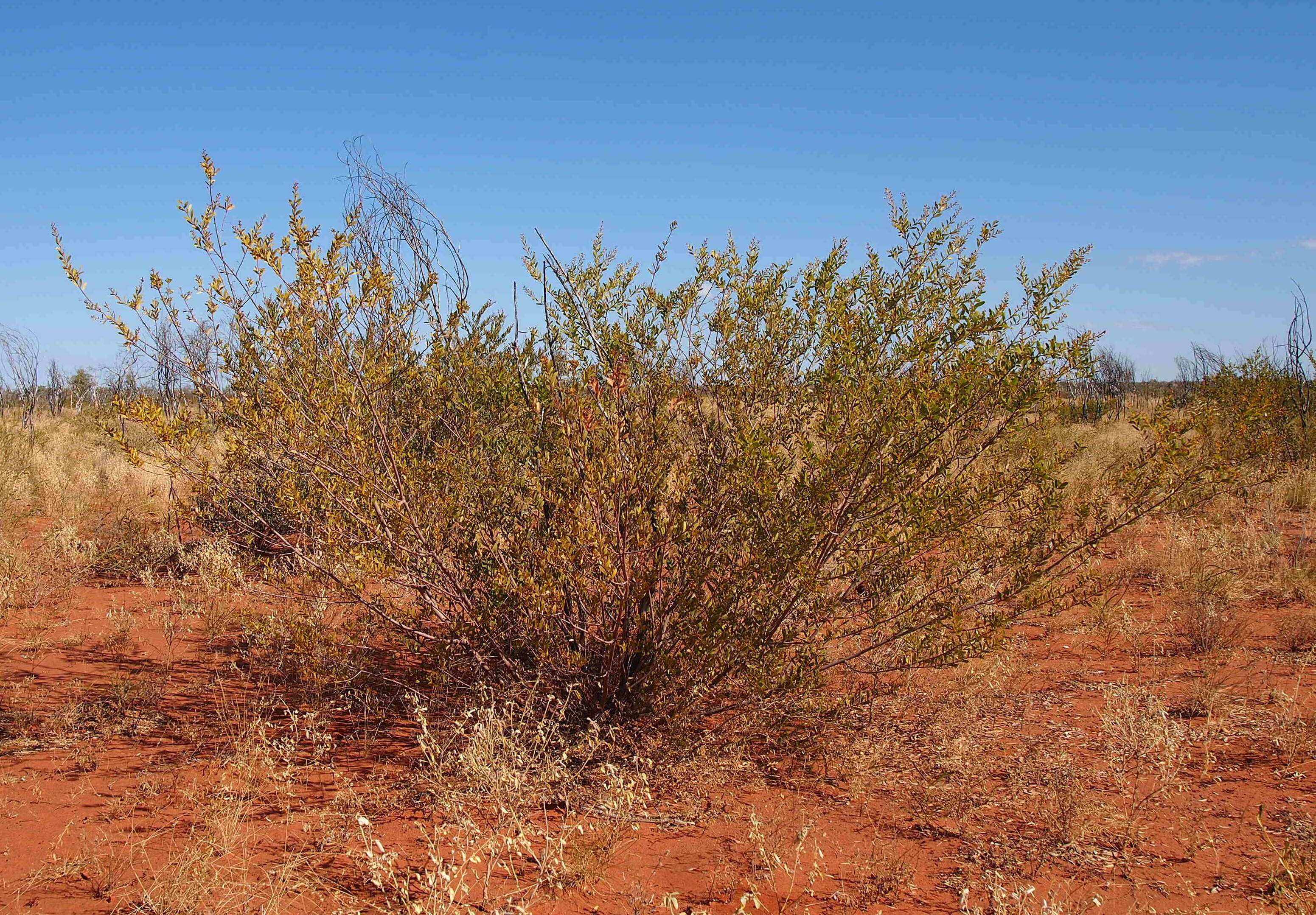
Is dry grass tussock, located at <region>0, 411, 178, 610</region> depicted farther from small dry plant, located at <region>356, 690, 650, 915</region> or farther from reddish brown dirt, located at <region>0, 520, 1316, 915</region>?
small dry plant, located at <region>356, 690, 650, 915</region>

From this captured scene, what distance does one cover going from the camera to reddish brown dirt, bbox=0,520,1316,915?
3119 millimetres

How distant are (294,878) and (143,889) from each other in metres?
0.51

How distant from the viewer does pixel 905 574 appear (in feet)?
12.0

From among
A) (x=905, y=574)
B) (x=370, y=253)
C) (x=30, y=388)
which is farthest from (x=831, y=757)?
(x=30, y=388)

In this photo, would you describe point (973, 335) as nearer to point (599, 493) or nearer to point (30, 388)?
point (599, 493)

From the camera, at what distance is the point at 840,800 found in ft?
12.8

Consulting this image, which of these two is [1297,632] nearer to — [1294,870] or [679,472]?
[1294,870]

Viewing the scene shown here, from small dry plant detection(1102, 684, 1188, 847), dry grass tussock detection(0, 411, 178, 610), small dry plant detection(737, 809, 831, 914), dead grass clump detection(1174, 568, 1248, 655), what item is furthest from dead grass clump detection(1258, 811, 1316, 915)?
dry grass tussock detection(0, 411, 178, 610)

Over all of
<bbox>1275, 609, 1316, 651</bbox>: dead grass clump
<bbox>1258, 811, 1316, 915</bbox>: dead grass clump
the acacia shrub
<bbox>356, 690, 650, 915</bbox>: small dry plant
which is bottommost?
<bbox>1258, 811, 1316, 915</bbox>: dead grass clump

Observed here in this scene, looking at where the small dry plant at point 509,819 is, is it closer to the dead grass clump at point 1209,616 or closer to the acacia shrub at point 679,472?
the acacia shrub at point 679,472

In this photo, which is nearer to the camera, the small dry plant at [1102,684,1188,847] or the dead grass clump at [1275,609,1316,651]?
the small dry plant at [1102,684,1188,847]

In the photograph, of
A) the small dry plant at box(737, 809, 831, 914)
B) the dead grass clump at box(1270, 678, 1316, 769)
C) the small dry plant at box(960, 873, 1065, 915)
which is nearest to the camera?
the small dry plant at box(960, 873, 1065, 915)

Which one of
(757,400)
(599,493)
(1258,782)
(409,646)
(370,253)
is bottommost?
(1258,782)

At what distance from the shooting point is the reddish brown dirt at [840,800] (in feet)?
10.2
